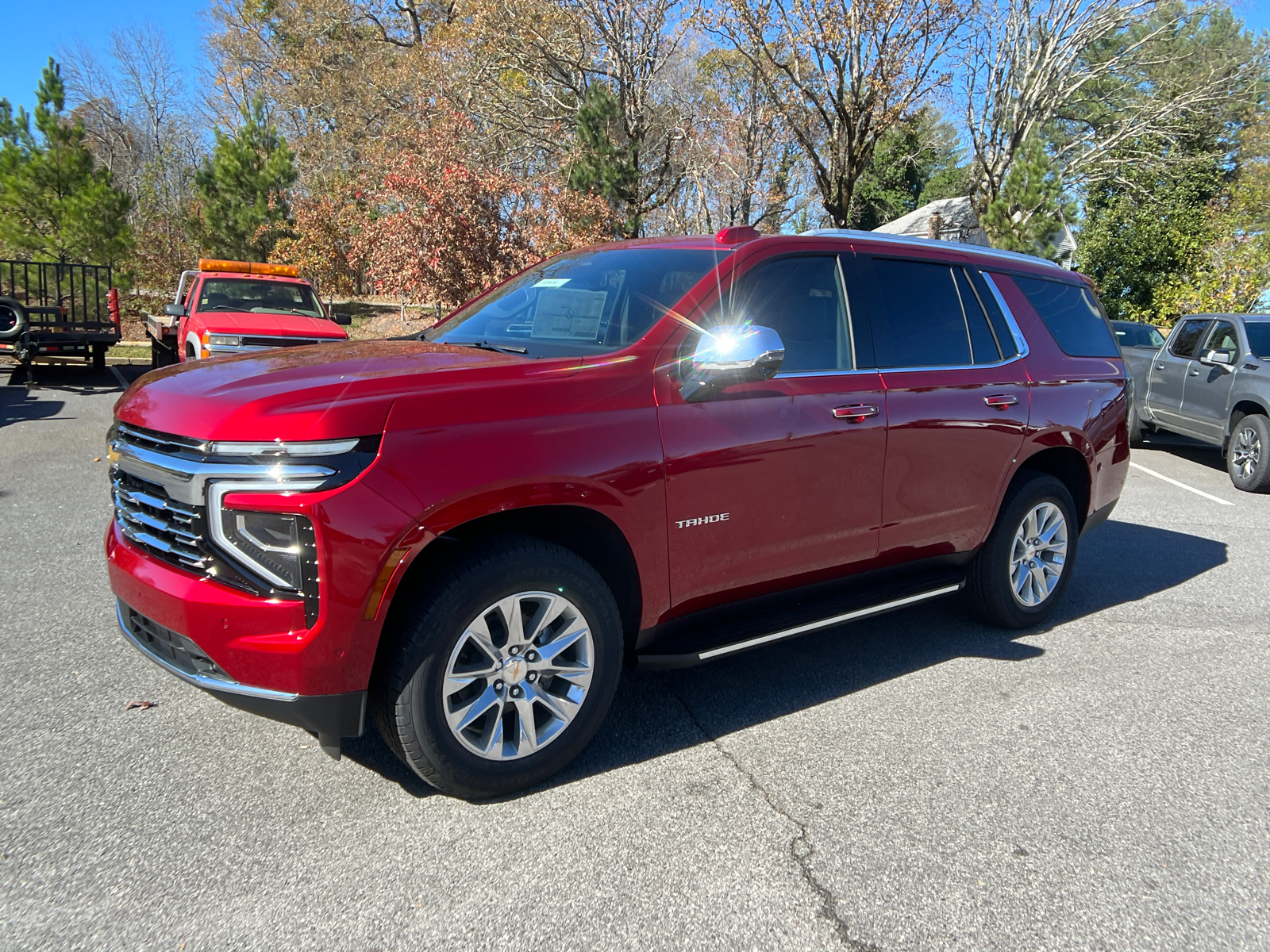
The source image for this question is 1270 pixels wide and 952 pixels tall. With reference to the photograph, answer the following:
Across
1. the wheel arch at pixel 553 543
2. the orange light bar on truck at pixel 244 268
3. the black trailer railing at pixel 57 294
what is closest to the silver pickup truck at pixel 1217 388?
the wheel arch at pixel 553 543

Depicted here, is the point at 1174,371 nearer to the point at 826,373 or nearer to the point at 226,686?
the point at 826,373

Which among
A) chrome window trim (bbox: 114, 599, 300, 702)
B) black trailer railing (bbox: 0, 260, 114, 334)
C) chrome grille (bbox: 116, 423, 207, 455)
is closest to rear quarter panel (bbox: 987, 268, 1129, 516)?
chrome window trim (bbox: 114, 599, 300, 702)

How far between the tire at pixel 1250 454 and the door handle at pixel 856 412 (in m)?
7.61

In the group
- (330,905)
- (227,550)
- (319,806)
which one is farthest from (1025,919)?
Result: (227,550)

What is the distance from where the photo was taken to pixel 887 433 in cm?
384

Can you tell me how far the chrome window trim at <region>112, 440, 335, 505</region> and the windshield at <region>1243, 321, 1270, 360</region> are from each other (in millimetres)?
10814

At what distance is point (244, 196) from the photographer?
73.6 ft

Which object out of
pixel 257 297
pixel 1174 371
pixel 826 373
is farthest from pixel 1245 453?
pixel 257 297

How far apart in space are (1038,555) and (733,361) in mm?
2631

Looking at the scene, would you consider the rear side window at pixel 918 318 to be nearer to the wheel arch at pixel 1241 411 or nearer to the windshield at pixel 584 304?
the windshield at pixel 584 304

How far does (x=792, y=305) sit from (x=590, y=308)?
0.87m

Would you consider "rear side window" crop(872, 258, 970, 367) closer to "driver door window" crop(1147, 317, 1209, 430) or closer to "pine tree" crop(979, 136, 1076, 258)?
"driver door window" crop(1147, 317, 1209, 430)

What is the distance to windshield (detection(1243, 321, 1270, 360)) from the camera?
9.79 meters

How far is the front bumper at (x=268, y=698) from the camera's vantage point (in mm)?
2604
